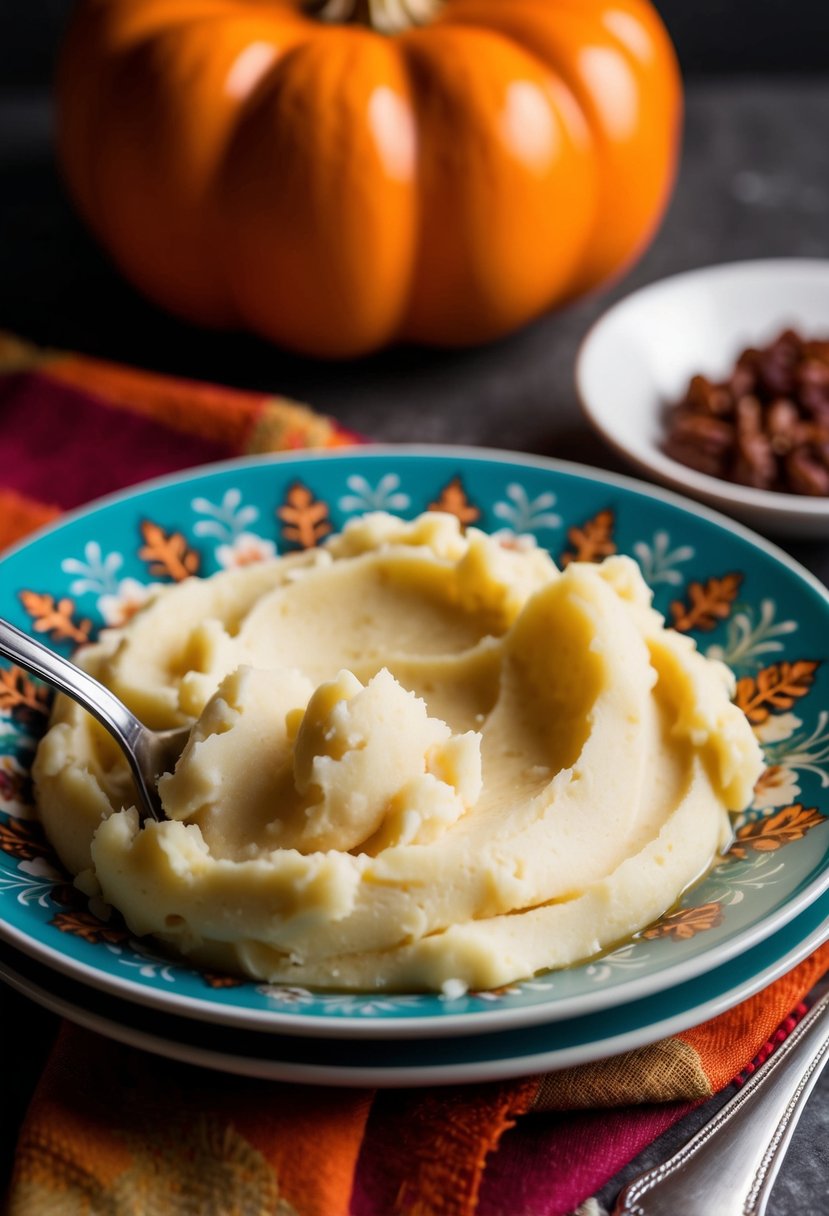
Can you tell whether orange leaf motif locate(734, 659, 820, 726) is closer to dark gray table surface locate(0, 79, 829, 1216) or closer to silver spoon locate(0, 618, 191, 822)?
dark gray table surface locate(0, 79, 829, 1216)

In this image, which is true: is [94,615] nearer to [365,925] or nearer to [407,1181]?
[365,925]

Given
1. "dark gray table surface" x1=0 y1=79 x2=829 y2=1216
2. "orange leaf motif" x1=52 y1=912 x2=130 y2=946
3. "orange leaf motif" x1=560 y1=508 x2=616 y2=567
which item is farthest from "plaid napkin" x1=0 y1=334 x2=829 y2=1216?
"dark gray table surface" x1=0 y1=79 x2=829 y2=1216

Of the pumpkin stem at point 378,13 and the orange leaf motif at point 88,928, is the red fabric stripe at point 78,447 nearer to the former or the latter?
the pumpkin stem at point 378,13

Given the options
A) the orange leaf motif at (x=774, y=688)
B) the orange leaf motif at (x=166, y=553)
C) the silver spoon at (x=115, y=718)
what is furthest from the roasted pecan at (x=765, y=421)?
the silver spoon at (x=115, y=718)

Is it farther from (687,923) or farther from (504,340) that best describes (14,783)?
(504,340)

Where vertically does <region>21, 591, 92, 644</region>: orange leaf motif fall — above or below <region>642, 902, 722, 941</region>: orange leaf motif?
below

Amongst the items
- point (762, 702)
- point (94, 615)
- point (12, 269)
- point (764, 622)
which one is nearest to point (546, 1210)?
point (762, 702)
